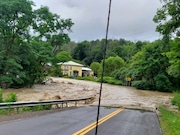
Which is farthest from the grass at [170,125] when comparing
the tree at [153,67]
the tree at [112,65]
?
the tree at [112,65]

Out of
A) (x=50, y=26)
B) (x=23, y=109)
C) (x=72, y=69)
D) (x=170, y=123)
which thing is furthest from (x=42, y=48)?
(x=72, y=69)

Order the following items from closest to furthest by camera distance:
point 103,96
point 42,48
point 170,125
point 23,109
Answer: point 170,125 < point 23,109 < point 103,96 < point 42,48

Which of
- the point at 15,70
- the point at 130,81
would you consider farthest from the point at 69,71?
the point at 15,70

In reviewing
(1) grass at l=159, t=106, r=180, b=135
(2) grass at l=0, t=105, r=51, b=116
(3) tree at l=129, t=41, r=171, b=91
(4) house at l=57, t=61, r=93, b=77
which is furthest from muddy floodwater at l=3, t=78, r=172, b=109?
(4) house at l=57, t=61, r=93, b=77

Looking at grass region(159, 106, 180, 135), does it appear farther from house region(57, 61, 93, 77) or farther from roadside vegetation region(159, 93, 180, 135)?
house region(57, 61, 93, 77)

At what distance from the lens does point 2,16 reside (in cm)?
3109

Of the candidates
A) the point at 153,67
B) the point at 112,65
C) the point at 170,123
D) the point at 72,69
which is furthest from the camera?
the point at 72,69

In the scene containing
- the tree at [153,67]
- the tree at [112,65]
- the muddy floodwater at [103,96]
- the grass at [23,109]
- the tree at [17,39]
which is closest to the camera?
the grass at [23,109]

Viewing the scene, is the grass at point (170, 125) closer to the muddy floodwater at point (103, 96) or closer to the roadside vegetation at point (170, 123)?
the roadside vegetation at point (170, 123)

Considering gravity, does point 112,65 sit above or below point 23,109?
above

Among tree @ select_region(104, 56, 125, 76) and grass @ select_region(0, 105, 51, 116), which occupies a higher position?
tree @ select_region(104, 56, 125, 76)

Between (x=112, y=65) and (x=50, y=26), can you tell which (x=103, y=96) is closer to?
(x=50, y=26)

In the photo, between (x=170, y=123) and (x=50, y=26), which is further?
(x=50, y=26)

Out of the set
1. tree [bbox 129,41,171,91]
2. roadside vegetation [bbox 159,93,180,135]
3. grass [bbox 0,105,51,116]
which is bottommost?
roadside vegetation [bbox 159,93,180,135]
